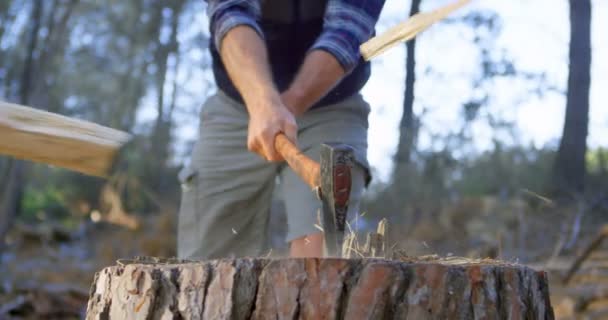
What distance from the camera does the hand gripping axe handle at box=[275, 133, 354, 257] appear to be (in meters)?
1.94

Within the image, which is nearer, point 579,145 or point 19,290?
point 19,290

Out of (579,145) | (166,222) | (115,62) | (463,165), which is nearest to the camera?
(579,145)

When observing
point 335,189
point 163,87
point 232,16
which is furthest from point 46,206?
point 335,189

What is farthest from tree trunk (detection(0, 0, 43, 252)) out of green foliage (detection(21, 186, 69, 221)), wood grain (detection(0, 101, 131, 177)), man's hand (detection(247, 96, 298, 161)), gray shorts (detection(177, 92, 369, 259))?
green foliage (detection(21, 186, 69, 221))

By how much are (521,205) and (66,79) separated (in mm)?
13606

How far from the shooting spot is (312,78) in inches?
96.6

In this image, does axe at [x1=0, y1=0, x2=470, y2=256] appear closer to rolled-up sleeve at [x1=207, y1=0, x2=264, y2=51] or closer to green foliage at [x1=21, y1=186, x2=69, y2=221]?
rolled-up sleeve at [x1=207, y1=0, x2=264, y2=51]

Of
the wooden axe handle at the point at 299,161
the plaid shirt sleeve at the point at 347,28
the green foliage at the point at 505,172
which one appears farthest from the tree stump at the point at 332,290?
the green foliage at the point at 505,172

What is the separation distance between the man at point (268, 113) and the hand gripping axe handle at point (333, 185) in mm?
280

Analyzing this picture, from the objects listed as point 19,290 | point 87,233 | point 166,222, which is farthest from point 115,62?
point 19,290

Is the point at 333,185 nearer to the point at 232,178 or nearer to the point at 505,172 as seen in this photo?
the point at 232,178

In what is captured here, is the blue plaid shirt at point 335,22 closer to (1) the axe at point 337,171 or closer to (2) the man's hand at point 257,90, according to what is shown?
(2) the man's hand at point 257,90

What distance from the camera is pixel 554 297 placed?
4.88 meters

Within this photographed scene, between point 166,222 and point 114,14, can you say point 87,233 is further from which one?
point 114,14
